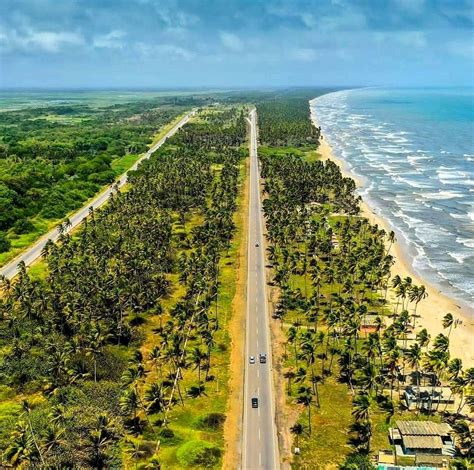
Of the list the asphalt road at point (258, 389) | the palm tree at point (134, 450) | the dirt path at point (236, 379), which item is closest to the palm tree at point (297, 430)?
the asphalt road at point (258, 389)

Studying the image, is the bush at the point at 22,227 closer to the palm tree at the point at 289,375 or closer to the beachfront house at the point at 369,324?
the palm tree at the point at 289,375

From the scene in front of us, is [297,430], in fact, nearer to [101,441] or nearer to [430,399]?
[430,399]

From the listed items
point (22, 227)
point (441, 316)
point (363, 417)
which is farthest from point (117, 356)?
point (22, 227)

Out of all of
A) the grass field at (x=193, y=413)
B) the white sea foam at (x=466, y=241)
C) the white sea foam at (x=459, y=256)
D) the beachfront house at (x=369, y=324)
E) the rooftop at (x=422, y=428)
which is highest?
the white sea foam at (x=466, y=241)

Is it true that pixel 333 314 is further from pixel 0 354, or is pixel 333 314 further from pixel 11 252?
pixel 11 252

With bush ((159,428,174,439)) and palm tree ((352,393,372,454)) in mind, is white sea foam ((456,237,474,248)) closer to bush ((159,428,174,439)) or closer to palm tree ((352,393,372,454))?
palm tree ((352,393,372,454))

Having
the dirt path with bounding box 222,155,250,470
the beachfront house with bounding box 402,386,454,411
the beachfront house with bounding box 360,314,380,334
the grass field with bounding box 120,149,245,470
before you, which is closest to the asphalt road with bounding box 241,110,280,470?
the dirt path with bounding box 222,155,250,470

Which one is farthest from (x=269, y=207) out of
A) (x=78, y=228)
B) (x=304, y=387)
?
(x=304, y=387)
